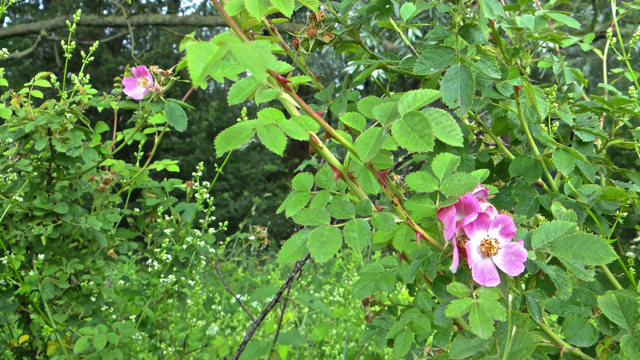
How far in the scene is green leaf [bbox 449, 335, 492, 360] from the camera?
0.54 metres

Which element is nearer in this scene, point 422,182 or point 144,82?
point 422,182

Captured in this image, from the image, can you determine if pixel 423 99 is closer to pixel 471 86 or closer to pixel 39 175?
pixel 471 86

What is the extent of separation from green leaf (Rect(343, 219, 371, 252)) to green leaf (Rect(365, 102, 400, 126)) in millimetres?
136

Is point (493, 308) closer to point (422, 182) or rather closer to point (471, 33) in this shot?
point (422, 182)

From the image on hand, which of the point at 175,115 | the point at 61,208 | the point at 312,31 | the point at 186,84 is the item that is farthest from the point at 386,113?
the point at 186,84

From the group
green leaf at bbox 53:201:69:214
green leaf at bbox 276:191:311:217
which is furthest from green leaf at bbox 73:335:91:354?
green leaf at bbox 276:191:311:217

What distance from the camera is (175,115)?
94 centimetres

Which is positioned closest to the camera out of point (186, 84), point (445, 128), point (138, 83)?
point (445, 128)

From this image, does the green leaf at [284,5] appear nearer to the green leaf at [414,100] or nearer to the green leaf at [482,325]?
the green leaf at [414,100]

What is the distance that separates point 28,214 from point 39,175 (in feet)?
0.40

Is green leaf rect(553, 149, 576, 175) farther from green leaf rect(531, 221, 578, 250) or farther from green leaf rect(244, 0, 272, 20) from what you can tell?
green leaf rect(244, 0, 272, 20)

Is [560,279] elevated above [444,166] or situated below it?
below

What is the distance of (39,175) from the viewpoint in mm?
1230

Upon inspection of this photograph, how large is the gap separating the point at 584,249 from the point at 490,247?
0.37 feet
